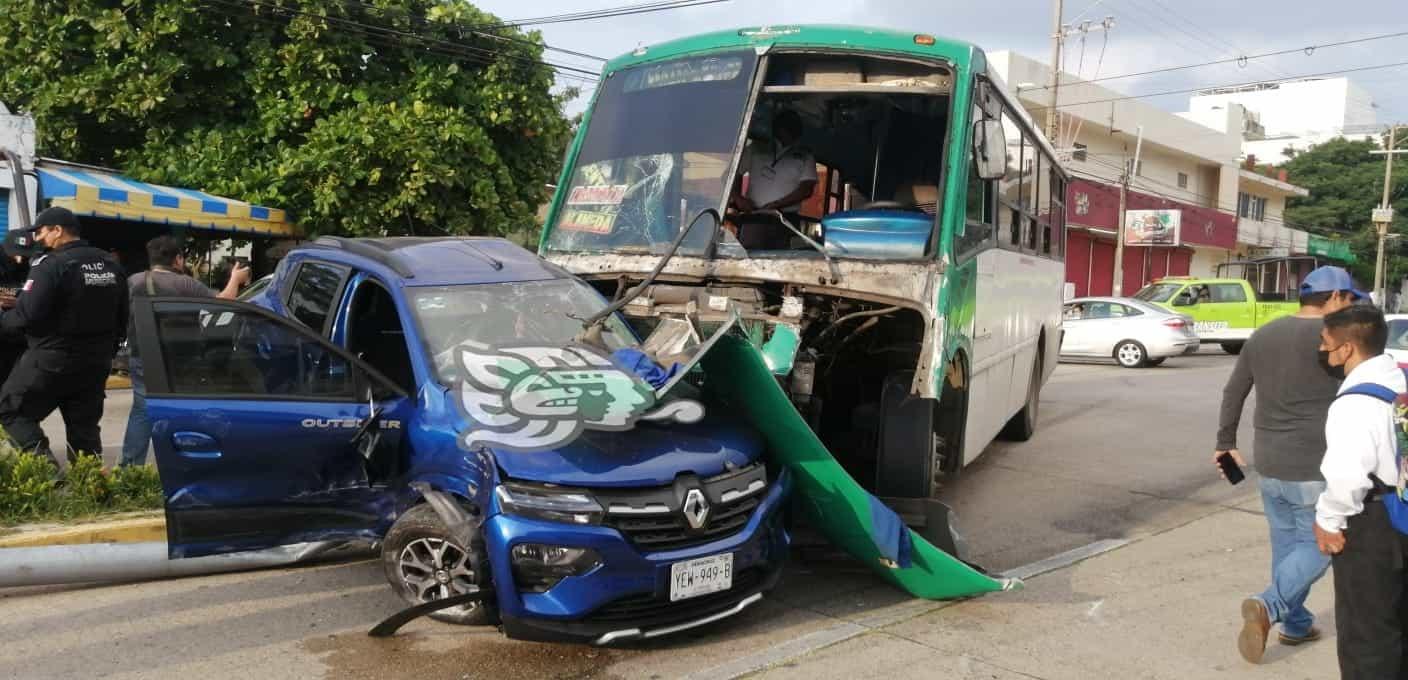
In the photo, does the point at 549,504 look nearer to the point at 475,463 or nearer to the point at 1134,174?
the point at 475,463

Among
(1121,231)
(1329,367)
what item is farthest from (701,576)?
(1121,231)

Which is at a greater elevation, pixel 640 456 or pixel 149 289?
pixel 149 289

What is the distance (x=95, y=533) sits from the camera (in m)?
5.64

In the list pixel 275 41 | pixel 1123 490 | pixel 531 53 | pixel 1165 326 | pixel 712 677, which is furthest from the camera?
pixel 1165 326

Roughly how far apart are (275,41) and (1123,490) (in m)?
12.7

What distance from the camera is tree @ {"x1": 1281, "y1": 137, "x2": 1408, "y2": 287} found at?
58.1 meters

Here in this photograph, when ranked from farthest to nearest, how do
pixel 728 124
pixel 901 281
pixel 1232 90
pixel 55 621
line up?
pixel 1232 90, pixel 728 124, pixel 901 281, pixel 55 621

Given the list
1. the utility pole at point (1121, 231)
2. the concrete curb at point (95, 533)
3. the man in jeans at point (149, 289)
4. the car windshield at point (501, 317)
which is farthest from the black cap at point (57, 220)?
the utility pole at point (1121, 231)

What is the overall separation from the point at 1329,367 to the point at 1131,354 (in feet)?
57.0

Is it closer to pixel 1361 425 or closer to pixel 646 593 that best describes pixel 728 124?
pixel 646 593

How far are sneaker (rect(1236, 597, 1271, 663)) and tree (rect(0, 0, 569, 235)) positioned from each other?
39.9 ft

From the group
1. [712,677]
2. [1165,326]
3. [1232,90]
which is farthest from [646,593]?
[1232,90]

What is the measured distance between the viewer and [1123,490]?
8.57m

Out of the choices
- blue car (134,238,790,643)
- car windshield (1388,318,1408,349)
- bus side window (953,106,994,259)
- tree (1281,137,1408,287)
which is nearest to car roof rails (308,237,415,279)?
blue car (134,238,790,643)
